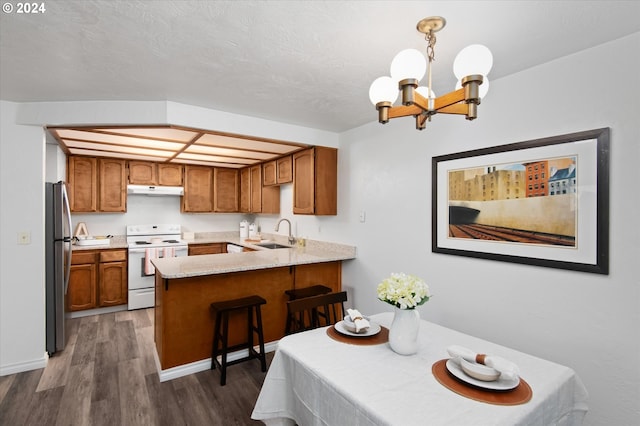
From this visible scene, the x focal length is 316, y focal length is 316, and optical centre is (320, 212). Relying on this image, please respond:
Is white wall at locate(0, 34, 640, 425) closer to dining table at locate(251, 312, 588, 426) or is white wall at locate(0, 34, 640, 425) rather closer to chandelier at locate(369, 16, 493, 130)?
dining table at locate(251, 312, 588, 426)

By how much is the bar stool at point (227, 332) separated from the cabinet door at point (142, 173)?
9.63 feet

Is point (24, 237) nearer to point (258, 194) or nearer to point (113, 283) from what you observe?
point (113, 283)

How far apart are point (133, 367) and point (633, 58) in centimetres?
409

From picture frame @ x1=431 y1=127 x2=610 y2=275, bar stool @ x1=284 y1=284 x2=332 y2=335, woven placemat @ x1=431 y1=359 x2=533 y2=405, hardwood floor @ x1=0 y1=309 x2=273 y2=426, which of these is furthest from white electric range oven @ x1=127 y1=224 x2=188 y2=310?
woven placemat @ x1=431 y1=359 x2=533 y2=405

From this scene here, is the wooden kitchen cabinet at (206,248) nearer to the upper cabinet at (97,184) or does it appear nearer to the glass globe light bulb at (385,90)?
the upper cabinet at (97,184)

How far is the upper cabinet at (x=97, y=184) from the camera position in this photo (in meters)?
4.27

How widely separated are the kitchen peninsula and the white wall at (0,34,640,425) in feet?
2.48

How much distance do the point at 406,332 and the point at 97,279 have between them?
4.25m

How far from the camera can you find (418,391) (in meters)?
1.21

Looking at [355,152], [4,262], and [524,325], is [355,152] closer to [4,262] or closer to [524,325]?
[524,325]

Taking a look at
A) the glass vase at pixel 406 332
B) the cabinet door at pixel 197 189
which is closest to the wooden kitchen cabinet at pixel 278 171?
the cabinet door at pixel 197 189

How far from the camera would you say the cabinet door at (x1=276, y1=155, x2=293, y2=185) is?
4098 mm

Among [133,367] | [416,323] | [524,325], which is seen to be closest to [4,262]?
[133,367]

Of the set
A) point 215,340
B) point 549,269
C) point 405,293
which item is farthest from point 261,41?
point 215,340
